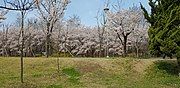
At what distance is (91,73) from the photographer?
24.4 m

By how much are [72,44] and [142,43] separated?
13.8m

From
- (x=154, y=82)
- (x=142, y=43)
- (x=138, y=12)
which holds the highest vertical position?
(x=138, y=12)

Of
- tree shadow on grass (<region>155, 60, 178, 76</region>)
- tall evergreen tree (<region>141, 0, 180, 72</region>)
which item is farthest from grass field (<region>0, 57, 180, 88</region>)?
tall evergreen tree (<region>141, 0, 180, 72</region>)

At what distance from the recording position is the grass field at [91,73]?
20.8 m

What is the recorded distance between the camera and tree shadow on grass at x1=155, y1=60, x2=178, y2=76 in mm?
27031

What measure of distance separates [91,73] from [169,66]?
24.2 feet

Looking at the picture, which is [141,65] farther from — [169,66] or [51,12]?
[51,12]

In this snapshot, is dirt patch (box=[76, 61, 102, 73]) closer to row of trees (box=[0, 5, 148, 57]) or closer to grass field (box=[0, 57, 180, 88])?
grass field (box=[0, 57, 180, 88])

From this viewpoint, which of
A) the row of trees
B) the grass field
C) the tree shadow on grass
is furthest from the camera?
the row of trees

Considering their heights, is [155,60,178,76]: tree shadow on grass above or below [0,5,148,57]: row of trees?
below

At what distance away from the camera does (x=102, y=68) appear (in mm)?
26203

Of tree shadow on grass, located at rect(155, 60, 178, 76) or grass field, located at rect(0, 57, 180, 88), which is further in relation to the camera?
tree shadow on grass, located at rect(155, 60, 178, 76)

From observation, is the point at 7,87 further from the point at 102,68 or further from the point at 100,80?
the point at 102,68

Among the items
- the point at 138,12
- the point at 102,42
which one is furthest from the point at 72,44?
the point at 138,12
